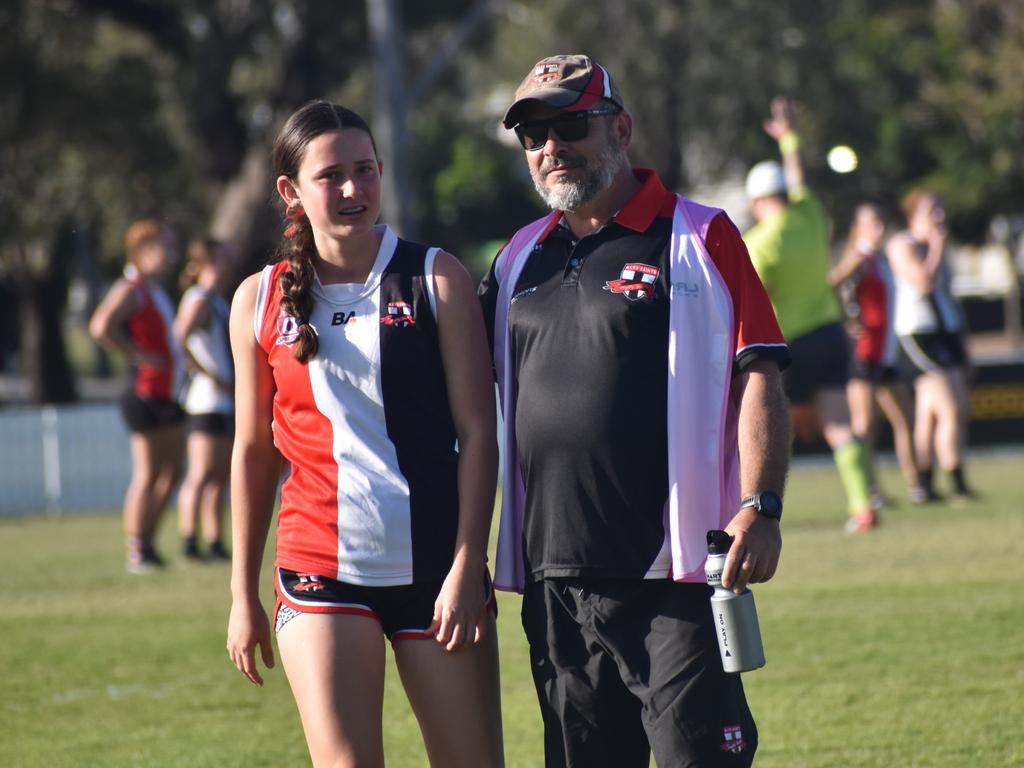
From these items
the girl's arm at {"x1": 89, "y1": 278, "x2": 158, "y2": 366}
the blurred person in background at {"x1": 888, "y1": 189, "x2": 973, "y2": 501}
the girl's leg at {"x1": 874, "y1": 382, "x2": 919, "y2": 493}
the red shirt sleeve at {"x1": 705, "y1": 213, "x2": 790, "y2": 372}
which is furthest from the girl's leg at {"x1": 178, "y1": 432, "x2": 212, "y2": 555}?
the red shirt sleeve at {"x1": 705, "y1": 213, "x2": 790, "y2": 372}

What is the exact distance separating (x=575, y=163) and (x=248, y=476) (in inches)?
44.8

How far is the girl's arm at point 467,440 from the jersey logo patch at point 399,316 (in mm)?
70

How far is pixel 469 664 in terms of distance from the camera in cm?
411

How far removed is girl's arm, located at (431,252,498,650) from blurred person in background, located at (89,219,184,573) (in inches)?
320

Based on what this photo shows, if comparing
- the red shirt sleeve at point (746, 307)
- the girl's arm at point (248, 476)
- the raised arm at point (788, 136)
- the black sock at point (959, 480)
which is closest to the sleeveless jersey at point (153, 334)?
the raised arm at point (788, 136)

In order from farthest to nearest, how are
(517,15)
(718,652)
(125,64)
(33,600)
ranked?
(517,15), (125,64), (33,600), (718,652)

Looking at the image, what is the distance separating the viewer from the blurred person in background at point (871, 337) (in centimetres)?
1339

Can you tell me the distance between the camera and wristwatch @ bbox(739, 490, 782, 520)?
3857mm

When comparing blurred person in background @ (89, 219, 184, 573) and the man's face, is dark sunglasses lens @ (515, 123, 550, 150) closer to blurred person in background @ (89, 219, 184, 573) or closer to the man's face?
the man's face

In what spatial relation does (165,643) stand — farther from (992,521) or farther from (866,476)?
(992,521)

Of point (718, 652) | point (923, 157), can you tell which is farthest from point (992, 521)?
point (923, 157)

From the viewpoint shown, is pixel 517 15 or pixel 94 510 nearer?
pixel 94 510

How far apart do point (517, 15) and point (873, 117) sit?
16523 millimetres

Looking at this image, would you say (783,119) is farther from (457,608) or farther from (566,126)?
(457,608)
